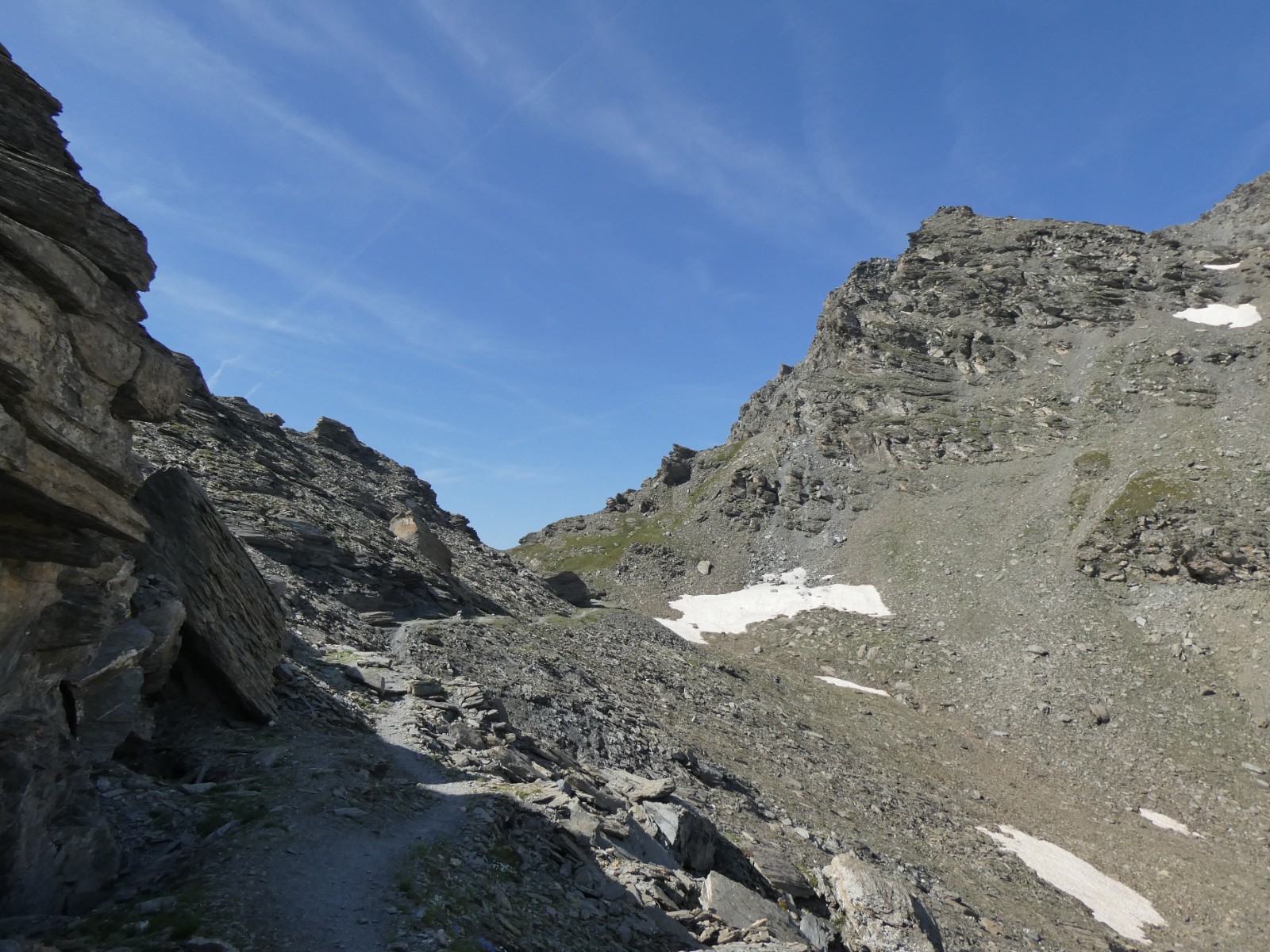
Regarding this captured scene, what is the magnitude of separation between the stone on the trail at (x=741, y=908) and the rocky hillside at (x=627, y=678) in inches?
A: 5.4

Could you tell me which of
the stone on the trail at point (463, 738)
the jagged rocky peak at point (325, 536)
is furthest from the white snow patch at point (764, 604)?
the stone on the trail at point (463, 738)

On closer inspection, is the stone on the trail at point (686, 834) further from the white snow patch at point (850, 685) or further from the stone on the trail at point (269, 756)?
the white snow patch at point (850, 685)

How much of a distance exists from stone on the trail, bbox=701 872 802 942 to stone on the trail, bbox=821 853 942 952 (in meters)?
3.70

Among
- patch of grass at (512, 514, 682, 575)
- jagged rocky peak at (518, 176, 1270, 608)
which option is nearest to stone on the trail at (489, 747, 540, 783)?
jagged rocky peak at (518, 176, 1270, 608)

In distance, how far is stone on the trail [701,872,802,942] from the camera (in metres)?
15.1

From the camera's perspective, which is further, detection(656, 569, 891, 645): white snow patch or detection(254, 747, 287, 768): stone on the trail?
detection(656, 569, 891, 645): white snow patch

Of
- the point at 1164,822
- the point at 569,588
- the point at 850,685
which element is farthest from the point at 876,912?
the point at 569,588

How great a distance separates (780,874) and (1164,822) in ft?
97.4

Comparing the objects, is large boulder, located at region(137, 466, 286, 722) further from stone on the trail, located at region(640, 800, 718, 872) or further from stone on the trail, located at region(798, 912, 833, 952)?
stone on the trail, located at region(798, 912, 833, 952)

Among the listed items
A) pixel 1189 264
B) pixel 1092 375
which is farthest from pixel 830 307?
pixel 1189 264

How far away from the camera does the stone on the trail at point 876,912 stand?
18.4m

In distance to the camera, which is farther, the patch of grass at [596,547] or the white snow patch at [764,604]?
the patch of grass at [596,547]

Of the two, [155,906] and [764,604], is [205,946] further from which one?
[764,604]

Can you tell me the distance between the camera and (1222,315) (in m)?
92.0
